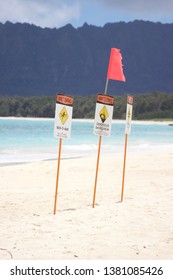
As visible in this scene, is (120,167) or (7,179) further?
(120,167)

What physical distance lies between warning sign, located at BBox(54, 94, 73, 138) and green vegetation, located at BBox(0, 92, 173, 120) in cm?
9738

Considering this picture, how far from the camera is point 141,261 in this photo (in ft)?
17.8

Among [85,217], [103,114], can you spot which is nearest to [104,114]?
[103,114]

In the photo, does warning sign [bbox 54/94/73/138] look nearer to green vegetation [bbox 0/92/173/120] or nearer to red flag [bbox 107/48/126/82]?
red flag [bbox 107/48/126/82]

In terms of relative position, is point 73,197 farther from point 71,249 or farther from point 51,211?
point 71,249

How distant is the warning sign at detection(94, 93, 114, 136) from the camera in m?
8.70

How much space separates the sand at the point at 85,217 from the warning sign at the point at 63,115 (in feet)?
4.41

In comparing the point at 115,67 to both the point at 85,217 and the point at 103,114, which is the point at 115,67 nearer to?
the point at 103,114

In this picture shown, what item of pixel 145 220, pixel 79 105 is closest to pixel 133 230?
pixel 145 220

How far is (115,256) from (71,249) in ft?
1.89

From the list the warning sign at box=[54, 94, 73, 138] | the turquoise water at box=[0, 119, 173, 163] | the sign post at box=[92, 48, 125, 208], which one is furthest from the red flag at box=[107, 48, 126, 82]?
the turquoise water at box=[0, 119, 173, 163]

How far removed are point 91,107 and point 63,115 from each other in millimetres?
112098

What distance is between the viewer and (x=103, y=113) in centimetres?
876

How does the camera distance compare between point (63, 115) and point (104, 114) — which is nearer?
point (63, 115)
